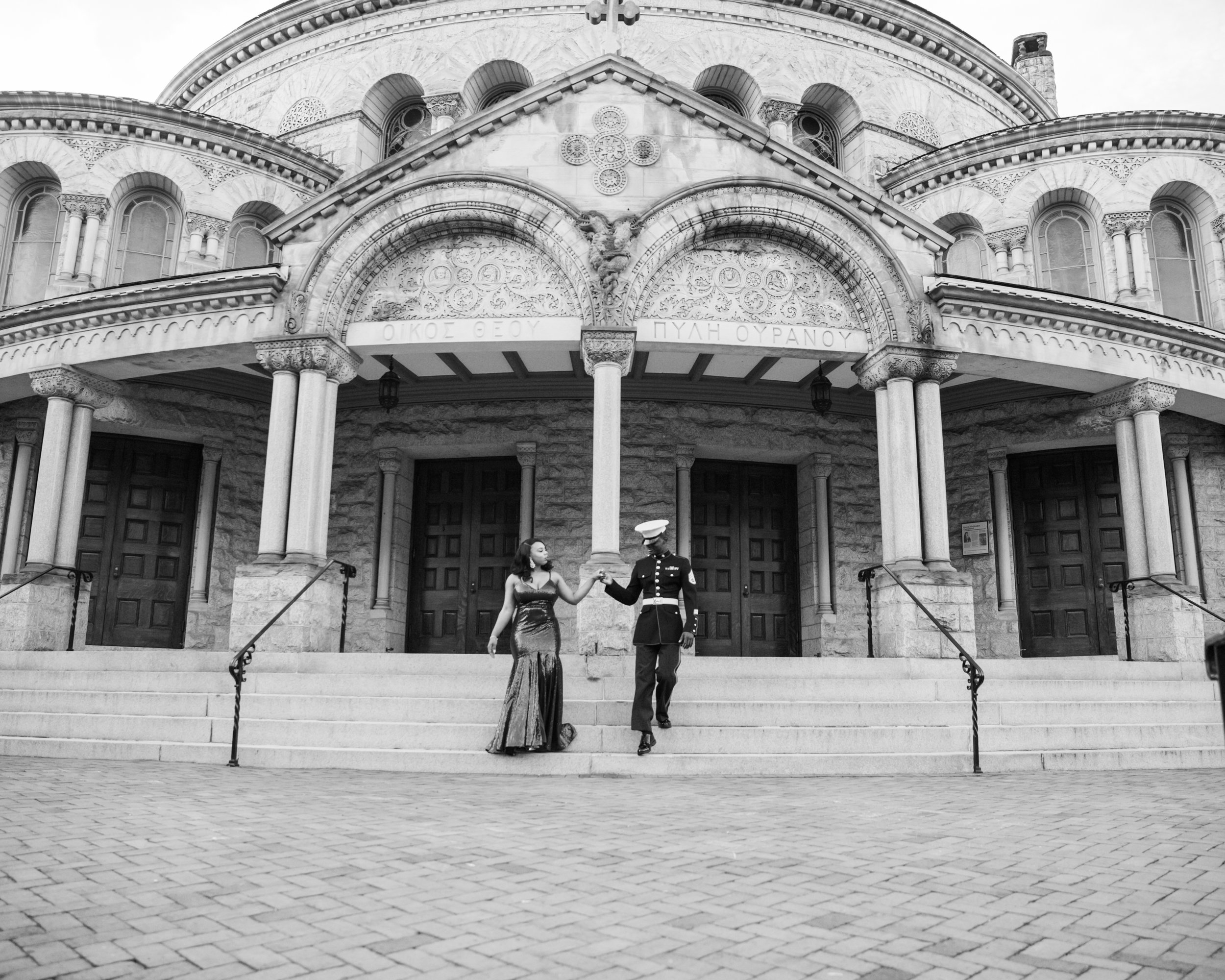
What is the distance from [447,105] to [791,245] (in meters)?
9.45

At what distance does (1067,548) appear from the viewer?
16.7 meters

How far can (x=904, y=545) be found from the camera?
12.5 m

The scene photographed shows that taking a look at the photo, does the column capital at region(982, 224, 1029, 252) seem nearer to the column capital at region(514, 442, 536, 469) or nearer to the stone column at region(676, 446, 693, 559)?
A: the stone column at region(676, 446, 693, 559)

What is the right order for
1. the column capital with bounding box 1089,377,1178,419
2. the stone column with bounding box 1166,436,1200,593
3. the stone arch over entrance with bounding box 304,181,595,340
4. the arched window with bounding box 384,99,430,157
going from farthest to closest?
the arched window with bounding box 384,99,430,157 → the stone column with bounding box 1166,436,1200,593 → the column capital with bounding box 1089,377,1178,419 → the stone arch over entrance with bounding box 304,181,595,340

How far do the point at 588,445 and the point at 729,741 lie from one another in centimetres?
837

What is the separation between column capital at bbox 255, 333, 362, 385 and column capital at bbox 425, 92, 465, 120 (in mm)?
8520

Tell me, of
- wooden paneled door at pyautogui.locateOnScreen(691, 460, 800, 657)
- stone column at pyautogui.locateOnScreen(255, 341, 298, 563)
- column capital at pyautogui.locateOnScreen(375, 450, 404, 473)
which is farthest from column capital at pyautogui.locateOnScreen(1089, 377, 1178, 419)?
stone column at pyautogui.locateOnScreen(255, 341, 298, 563)

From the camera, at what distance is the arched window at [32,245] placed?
674 inches

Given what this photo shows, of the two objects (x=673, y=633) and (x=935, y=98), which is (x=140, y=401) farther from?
(x=935, y=98)

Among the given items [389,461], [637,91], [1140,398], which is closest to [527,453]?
[389,461]

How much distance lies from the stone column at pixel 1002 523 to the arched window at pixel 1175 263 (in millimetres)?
4251

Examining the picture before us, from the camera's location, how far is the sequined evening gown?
8.21m

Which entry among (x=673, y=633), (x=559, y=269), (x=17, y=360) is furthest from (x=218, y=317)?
(x=673, y=633)

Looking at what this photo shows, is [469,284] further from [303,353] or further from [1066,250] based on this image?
[1066,250]
